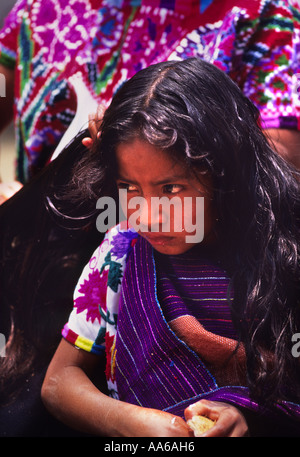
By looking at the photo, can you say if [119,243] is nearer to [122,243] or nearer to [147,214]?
[122,243]

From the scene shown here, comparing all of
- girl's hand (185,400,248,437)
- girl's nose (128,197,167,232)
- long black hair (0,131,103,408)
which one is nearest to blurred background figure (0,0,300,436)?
long black hair (0,131,103,408)

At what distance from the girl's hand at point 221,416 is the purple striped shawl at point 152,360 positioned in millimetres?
14

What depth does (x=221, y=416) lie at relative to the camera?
2.27 feet

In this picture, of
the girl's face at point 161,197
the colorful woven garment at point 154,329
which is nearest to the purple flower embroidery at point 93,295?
the colorful woven garment at point 154,329

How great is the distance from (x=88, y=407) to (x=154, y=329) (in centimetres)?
14

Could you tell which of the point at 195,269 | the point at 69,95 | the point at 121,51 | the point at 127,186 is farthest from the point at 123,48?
the point at 195,269

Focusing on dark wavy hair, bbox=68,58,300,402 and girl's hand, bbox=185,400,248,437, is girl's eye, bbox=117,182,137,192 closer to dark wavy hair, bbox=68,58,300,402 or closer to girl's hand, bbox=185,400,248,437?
dark wavy hair, bbox=68,58,300,402

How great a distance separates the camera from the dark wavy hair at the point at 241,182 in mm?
708

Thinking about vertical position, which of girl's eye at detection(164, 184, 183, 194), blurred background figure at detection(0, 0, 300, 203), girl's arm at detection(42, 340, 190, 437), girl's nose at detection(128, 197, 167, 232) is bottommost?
girl's arm at detection(42, 340, 190, 437)

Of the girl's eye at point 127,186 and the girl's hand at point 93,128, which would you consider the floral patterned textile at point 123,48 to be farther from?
the girl's eye at point 127,186

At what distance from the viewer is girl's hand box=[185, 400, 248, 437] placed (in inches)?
27.0

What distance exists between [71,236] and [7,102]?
27cm

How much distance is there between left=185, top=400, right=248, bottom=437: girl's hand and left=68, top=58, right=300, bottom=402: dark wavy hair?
4 centimetres

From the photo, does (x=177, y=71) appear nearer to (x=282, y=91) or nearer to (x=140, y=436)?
(x=282, y=91)
